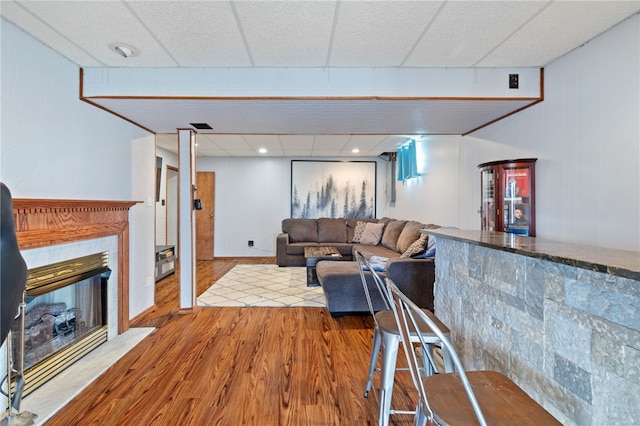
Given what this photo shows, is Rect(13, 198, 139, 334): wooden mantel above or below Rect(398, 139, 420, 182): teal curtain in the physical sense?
below

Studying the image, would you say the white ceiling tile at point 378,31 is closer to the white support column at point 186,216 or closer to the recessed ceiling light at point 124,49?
the recessed ceiling light at point 124,49

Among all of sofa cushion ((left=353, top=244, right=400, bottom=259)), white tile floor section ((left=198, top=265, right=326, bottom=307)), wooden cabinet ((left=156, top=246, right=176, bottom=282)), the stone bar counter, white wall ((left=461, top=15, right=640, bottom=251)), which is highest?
white wall ((left=461, top=15, right=640, bottom=251))

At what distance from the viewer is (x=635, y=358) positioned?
0.83m

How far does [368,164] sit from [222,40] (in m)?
5.06

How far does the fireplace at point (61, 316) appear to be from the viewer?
1.91 m

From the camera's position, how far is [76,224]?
225 cm

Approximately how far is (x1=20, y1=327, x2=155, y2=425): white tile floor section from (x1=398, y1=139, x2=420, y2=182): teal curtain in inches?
161

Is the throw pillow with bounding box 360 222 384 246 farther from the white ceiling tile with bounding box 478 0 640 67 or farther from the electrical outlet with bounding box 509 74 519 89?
the white ceiling tile with bounding box 478 0 640 67

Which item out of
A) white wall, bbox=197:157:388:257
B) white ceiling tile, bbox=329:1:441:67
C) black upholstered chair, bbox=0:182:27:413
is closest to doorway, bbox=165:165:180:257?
white wall, bbox=197:157:388:257

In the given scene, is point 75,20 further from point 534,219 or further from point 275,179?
point 275,179

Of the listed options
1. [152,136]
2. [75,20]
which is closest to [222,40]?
[75,20]

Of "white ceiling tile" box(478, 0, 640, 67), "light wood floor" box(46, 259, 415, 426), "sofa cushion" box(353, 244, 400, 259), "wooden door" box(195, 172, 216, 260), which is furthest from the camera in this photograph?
"wooden door" box(195, 172, 216, 260)

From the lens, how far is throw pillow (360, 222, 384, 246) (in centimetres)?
560

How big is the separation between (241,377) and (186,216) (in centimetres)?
186
